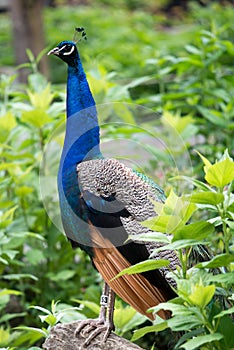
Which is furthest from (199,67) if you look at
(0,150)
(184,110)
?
(0,150)

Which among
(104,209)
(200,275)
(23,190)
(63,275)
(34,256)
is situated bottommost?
(63,275)

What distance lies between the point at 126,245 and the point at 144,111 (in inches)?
83.5

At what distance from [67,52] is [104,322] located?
39.2 inches

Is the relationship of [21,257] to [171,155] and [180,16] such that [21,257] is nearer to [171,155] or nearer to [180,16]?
[171,155]

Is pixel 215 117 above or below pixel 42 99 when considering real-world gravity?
below

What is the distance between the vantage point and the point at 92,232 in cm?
265

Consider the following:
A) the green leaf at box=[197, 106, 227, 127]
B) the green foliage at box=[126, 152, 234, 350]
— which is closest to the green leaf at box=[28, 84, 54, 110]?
the green leaf at box=[197, 106, 227, 127]

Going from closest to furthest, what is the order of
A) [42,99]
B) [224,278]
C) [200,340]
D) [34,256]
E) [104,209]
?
1. [200,340]
2. [224,278]
3. [104,209]
4. [34,256]
5. [42,99]

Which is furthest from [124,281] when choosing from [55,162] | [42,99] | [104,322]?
[42,99]

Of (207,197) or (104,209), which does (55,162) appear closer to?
(104,209)

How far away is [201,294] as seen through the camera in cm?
193

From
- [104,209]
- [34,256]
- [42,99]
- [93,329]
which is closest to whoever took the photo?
[104,209]

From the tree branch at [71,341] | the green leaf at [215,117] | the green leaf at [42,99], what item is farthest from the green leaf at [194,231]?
the green leaf at [215,117]

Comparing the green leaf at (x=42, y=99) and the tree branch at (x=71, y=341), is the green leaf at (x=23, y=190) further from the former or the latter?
the tree branch at (x=71, y=341)
